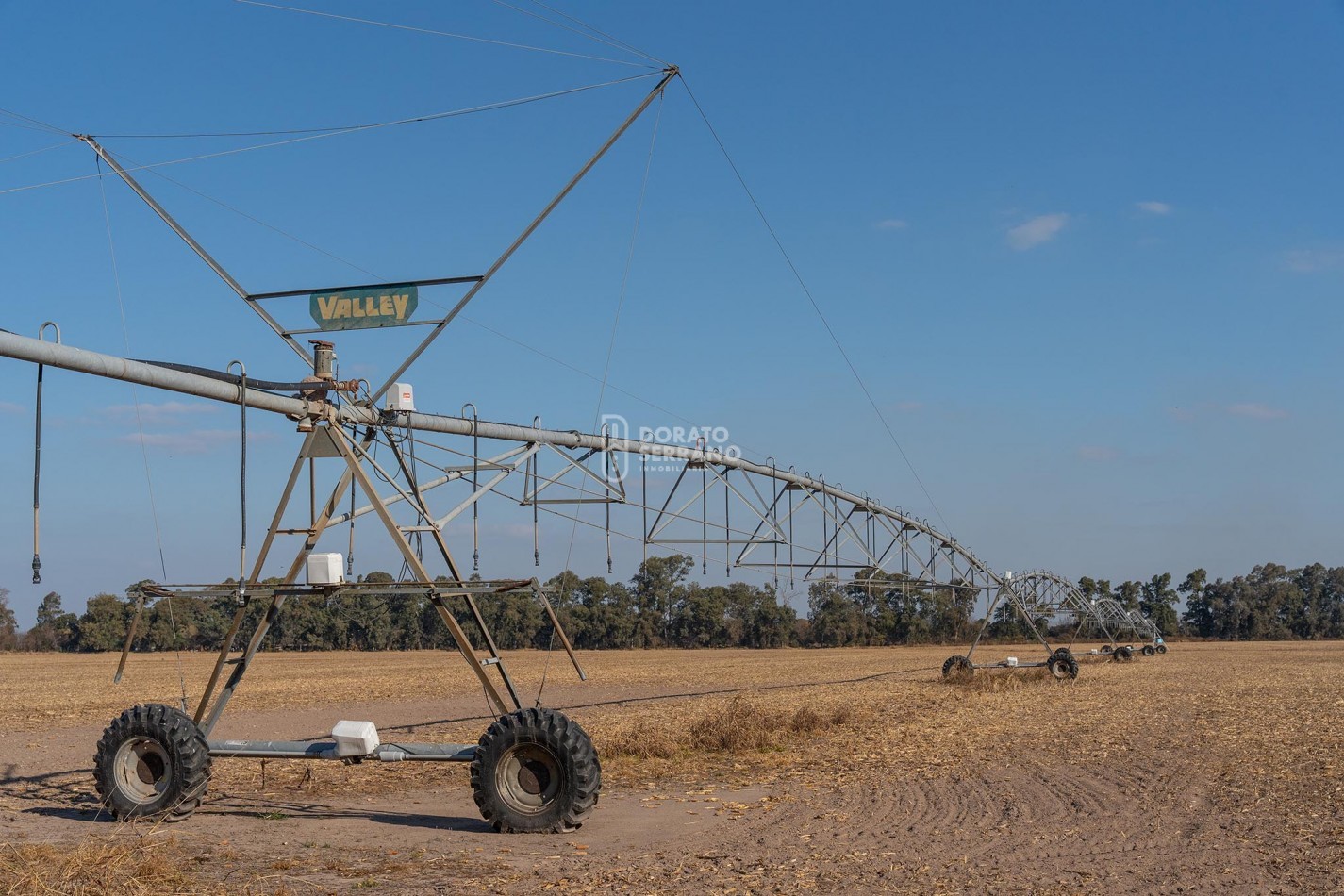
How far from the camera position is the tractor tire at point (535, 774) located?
11.1m

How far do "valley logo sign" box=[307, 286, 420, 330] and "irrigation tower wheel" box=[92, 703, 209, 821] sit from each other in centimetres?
439

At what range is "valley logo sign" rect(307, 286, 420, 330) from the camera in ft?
40.5

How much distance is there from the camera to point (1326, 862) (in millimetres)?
9500

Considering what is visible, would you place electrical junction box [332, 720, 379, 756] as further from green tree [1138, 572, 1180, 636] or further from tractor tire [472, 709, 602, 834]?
green tree [1138, 572, 1180, 636]

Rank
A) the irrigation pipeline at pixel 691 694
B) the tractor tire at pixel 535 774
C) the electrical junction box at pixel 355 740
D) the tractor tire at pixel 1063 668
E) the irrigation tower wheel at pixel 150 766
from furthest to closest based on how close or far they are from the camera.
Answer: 1. the tractor tire at pixel 1063 668
2. the irrigation pipeline at pixel 691 694
3. the irrigation tower wheel at pixel 150 766
4. the electrical junction box at pixel 355 740
5. the tractor tire at pixel 535 774

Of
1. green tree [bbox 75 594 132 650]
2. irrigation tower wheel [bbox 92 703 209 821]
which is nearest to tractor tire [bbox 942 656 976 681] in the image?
irrigation tower wheel [bbox 92 703 209 821]

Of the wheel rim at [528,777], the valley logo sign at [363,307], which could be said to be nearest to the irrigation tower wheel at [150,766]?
the wheel rim at [528,777]

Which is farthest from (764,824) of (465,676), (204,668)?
(204,668)

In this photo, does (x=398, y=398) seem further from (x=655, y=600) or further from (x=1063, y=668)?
(x=655, y=600)

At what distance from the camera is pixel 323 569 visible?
12.2m

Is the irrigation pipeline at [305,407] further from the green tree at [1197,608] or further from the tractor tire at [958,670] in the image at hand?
the green tree at [1197,608]

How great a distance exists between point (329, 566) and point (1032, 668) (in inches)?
1112

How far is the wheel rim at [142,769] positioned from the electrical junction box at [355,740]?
1814 millimetres

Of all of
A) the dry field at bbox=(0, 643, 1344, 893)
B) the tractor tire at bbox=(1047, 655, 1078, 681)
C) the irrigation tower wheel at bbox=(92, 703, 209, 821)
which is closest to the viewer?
the dry field at bbox=(0, 643, 1344, 893)
